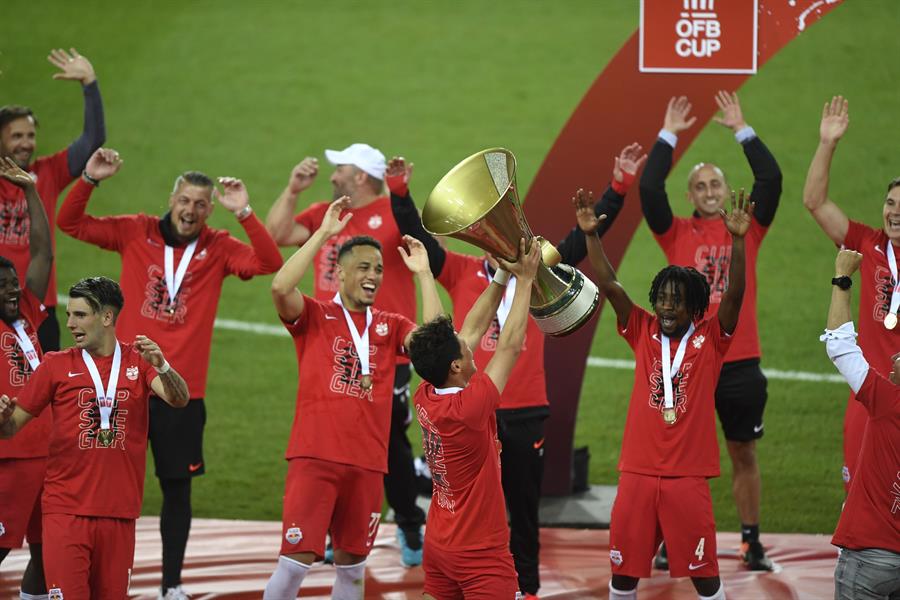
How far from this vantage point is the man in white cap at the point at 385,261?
752 centimetres

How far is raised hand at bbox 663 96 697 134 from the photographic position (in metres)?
7.16

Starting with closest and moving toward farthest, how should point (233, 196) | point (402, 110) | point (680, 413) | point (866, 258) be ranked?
point (680, 413)
point (866, 258)
point (233, 196)
point (402, 110)

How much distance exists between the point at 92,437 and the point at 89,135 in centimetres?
232

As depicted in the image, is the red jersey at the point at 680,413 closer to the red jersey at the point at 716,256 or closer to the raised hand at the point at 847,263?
the raised hand at the point at 847,263

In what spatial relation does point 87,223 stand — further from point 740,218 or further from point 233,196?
point 740,218

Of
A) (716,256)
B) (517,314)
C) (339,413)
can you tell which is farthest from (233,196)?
(716,256)

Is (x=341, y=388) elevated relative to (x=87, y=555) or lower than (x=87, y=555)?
elevated

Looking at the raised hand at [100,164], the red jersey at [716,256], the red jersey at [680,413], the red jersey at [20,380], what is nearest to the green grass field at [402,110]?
the red jersey at [716,256]

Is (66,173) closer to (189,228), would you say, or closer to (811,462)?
(189,228)

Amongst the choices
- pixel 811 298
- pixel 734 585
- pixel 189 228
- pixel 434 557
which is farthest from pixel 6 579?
pixel 811 298

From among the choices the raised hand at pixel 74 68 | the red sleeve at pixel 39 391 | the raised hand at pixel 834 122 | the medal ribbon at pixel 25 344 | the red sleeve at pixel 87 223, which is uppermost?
the raised hand at pixel 74 68

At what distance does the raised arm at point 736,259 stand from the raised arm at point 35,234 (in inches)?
136

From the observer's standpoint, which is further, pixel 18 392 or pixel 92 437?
pixel 18 392

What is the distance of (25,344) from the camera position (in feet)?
20.9
